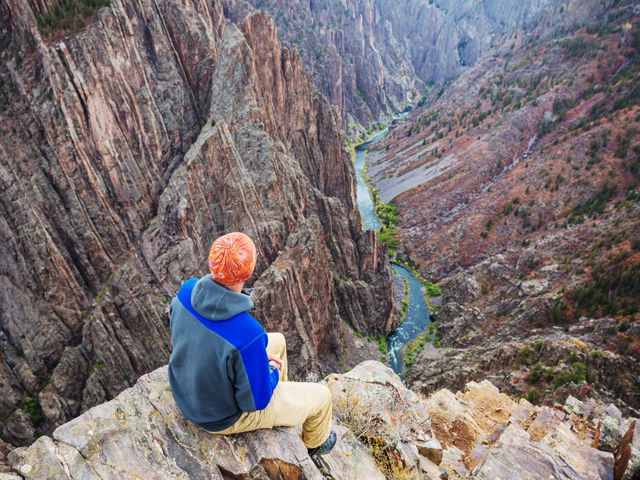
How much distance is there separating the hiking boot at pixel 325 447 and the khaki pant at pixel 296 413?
13 cm

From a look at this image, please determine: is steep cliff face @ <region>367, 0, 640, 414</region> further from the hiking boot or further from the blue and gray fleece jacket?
the blue and gray fleece jacket

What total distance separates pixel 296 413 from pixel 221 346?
2.14 meters

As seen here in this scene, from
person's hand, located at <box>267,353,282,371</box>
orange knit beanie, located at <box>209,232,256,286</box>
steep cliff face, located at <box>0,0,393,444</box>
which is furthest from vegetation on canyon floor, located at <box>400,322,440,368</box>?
orange knit beanie, located at <box>209,232,256,286</box>

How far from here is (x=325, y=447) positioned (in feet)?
22.6

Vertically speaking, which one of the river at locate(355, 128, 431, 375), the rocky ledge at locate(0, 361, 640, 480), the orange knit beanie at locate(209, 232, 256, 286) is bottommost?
the river at locate(355, 128, 431, 375)

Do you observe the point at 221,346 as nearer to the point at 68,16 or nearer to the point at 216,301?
the point at 216,301

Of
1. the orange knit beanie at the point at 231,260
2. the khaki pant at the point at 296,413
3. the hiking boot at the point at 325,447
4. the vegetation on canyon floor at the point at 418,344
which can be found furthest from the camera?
the vegetation on canyon floor at the point at 418,344

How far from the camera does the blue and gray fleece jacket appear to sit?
4867 mm

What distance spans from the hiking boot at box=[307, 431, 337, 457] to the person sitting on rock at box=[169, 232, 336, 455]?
5.68ft

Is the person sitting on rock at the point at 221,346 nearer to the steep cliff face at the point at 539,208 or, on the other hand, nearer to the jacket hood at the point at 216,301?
the jacket hood at the point at 216,301

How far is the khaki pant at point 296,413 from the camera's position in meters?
6.00

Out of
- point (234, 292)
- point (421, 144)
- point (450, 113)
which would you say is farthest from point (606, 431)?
point (450, 113)

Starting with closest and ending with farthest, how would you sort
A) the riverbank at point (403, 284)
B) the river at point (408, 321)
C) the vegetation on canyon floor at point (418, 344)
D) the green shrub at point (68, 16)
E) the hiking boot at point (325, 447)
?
the hiking boot at point (325, 447)
the green shrub at point (68, 16)
the vegetation on canyon floor at point (418, 344)
the river at point (408, 321)
the riverbank at point (403, 284)

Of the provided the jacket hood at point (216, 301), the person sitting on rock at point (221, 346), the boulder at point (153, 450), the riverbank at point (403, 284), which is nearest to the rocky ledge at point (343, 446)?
the boulder at point (153, 450)
